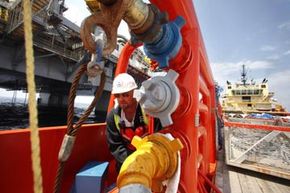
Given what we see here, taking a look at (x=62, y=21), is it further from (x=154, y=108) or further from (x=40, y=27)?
(x=154, y=108)

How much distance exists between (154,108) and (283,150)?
3.05 m

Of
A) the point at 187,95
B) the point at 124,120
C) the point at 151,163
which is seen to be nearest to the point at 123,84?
the point at 124,120

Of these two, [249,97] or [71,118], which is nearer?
[71,118]

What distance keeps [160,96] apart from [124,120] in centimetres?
116

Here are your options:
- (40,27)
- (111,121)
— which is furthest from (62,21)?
(111,121)

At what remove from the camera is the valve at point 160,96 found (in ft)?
3.07

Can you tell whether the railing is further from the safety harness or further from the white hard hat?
the white hard hat

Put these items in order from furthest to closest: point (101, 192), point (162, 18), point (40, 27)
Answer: point (40, 27) < point (101, 192) < point (162, 18)

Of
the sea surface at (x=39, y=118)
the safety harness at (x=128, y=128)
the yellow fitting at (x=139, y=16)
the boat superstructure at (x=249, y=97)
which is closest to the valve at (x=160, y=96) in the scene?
the yellow fitting at (x=139, y=16)

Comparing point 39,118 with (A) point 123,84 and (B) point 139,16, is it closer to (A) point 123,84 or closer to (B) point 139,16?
(A) point 123,84

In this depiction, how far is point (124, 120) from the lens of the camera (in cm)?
202

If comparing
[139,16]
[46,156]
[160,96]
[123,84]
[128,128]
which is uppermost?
[139,16]

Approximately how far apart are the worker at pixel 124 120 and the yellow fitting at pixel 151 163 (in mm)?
1026

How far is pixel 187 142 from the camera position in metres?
1.04
